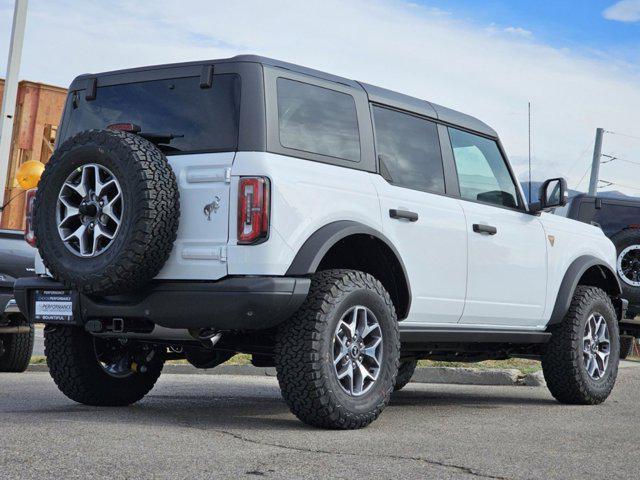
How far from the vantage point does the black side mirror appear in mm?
7949

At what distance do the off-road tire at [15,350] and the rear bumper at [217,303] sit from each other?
4.58 metres

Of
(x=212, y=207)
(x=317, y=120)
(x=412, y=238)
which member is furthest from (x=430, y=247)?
(x=212, y=207)

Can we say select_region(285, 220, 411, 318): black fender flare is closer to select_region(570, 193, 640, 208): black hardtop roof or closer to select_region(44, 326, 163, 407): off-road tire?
select_region(44, 326, 163, 407): off-road tire

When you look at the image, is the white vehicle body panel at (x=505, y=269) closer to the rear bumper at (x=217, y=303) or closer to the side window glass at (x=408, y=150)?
the side window glass at (x=408, y=150)

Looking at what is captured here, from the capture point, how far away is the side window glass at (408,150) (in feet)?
22.2

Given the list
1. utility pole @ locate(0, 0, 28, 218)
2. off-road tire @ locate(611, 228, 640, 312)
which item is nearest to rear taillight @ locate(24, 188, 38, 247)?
off-road tire @ locate(611, 228, 640, 312)

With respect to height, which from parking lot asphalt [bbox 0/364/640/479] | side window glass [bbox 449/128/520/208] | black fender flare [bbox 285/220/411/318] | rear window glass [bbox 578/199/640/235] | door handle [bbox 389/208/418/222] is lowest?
parking lot asphalt [bbox 0/364/640/479]

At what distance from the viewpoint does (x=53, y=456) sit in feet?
15.1

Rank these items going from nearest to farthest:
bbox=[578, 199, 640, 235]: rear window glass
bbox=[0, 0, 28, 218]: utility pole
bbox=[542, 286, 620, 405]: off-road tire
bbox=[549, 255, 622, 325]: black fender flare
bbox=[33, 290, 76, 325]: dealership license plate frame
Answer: bbox=[33, 290, 76, 325]: dealership license plate frame
bbox=[542, 286, 620, 405]: off-road tire
bbox=[549, 255, 622, 325]: black fender flare
bbox=[578, 199, 640, 235]: rear window glass
bbox=[0, 0, 28, 218]: utility pole

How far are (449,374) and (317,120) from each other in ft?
16.4

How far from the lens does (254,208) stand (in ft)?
18.5

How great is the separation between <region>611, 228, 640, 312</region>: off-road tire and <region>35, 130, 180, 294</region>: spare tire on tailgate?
285 inches

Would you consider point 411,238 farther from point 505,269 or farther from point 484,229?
point 505,269

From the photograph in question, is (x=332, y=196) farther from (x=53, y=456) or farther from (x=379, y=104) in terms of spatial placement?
(x=53, y=456)
